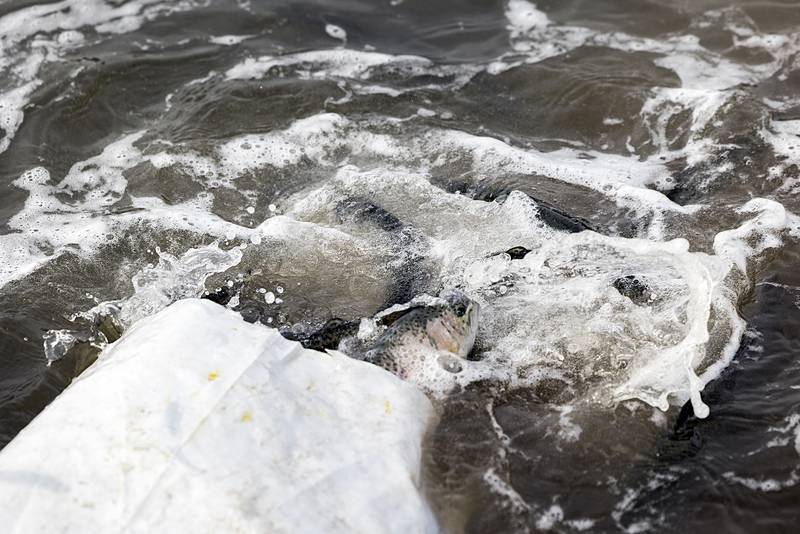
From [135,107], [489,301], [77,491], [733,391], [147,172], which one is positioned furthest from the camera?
[135,107]

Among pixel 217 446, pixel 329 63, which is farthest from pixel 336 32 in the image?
pixel 217 446

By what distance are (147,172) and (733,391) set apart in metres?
3.79

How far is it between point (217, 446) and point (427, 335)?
1.12m

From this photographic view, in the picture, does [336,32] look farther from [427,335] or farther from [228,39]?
[427,335]

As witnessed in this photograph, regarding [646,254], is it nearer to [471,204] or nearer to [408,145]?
[471,204]

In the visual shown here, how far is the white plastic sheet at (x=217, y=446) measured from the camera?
2268 millimetres

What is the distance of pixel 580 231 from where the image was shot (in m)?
4.10

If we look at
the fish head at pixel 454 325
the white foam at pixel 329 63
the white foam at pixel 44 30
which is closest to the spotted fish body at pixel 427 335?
the fish head at pixel 454 325

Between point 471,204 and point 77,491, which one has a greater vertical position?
point 77,491

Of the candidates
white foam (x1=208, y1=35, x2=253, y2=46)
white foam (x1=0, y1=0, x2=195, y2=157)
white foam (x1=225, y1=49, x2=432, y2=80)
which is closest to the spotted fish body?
white foam (x1=225, y1=49, x2=432, y2=80)

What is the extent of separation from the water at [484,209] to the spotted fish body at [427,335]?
17 cm

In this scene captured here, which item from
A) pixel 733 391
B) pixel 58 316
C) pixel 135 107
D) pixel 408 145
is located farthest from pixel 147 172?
pixel 733 391

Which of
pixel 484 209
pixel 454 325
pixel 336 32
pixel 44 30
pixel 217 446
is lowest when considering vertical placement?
pixel 484 209

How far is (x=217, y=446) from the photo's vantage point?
241cm
